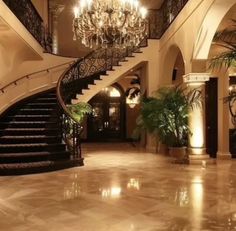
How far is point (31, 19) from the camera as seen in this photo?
37.4 feet

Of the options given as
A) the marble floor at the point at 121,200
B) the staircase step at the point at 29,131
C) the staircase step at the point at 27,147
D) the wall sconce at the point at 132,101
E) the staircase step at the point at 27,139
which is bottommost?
the marble floor at the point at 121,200

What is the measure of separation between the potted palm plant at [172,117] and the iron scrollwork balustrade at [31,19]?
4274mm

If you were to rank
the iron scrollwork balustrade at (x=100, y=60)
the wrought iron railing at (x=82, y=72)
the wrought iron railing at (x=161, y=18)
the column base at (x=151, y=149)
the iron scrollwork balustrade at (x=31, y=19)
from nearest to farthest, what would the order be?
the wrought iron railing at (x=82, y=72) → the iron scrollwork balustrade at (x=31, y=19) → the iron scrollwork balustrade at (x=100, y=60) → the wrought iron railing at (x=161, y=18) → the column base at (x=151, y=149)

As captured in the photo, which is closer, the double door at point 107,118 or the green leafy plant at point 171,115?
the green leafy plant at point 171,115

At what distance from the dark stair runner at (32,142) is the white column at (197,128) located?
8.82 ft

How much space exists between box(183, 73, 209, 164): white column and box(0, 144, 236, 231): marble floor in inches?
29.4

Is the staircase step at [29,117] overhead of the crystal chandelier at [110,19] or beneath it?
beneath

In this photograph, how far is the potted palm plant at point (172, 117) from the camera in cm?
910

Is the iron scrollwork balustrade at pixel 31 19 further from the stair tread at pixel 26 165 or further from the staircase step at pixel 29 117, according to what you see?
the stair tread at pixel 26 165

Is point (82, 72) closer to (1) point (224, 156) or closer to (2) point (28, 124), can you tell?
(2) point (28, 124)

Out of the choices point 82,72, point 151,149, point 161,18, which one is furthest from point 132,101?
point 151,149

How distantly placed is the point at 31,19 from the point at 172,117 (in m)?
5.57

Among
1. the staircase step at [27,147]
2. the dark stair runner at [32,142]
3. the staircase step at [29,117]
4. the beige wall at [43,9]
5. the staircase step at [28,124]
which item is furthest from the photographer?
the beige wall at [43,9]

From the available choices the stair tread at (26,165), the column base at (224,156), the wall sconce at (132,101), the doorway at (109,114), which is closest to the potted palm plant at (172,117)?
the column base at (224,156)
